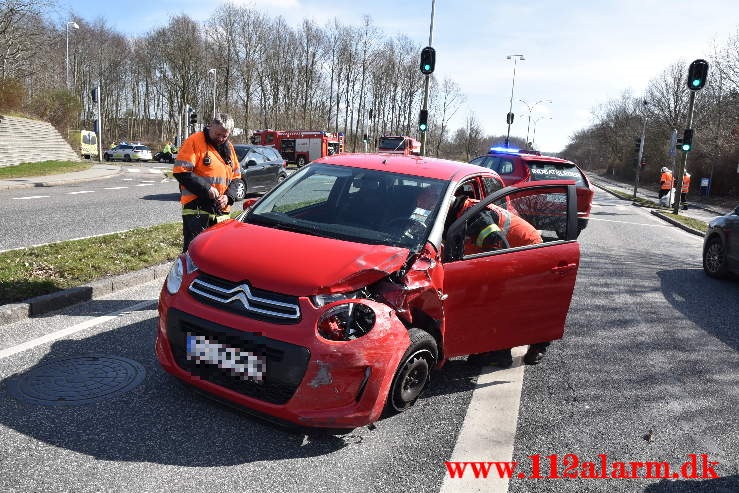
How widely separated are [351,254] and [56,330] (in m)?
2.81

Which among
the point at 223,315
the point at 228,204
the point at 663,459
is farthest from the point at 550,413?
the point at 228,204

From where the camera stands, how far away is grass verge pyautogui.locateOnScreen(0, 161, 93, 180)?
20816mm

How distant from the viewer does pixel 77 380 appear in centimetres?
382

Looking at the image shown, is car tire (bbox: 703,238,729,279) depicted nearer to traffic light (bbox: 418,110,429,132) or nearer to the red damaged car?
the red damaged car

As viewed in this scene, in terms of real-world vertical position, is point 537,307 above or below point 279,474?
above

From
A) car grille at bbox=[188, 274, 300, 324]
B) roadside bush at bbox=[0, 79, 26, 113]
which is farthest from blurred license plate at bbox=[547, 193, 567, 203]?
roadside bush at bbox=[0, 79, 26, 113]

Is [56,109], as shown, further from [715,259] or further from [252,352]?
[252,352]

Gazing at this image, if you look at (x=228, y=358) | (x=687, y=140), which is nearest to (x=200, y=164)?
(x=228, y=358)

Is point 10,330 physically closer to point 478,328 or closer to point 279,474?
point 279,474

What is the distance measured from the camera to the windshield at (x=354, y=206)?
3.90 m

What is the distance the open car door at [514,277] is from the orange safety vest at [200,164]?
101 inches

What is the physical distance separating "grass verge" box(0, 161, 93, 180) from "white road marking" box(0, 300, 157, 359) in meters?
17.0

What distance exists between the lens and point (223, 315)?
3180 millimetres

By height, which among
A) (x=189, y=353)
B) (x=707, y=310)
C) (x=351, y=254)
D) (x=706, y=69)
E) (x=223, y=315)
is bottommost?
(x=707, y=310)
